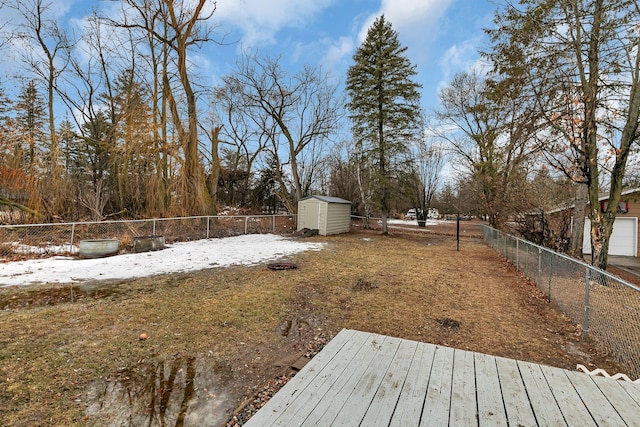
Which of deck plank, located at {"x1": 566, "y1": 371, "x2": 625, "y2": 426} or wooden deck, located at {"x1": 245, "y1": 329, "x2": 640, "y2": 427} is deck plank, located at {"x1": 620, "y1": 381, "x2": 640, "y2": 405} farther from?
deck plank, located at {"x1": 566, "y1": 371, "x2": 625, "y2": 426}

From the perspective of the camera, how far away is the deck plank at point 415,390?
5.46ft

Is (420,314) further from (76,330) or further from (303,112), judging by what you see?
(303,112)

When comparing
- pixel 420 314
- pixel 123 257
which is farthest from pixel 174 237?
pixel 420 314

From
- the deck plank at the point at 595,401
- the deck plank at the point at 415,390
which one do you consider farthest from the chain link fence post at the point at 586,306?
the deck plank at the point at 415,390

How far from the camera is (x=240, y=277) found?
20.6 feet

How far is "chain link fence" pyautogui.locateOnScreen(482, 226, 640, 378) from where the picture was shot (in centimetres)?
307

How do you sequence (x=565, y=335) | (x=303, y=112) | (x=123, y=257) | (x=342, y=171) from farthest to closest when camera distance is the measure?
(x=342, y=171)
(x=303, y=112)
(x=123, y=257)
(x=565, y=335)

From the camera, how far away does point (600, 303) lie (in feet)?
11.9

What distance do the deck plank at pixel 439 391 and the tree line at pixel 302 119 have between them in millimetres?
6179

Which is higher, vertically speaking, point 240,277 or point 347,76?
point 347,76

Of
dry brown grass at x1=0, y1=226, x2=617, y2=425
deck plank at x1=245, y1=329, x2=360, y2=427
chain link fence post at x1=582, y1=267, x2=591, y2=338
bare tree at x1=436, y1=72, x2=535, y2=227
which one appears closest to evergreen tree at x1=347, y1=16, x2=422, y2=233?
bare tree at x1=436, y1=72, x2=535, y2=227

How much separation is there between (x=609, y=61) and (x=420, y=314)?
6.57 metres

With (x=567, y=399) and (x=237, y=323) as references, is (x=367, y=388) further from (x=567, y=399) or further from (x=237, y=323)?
(x=237, y=323)

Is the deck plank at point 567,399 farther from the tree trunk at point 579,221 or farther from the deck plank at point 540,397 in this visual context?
the tree trunk at point 579,221
